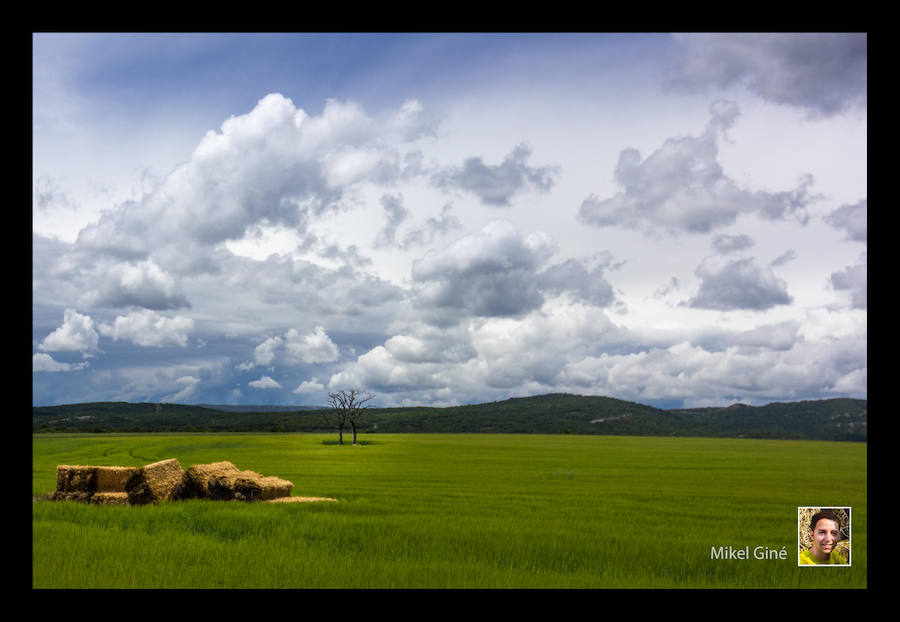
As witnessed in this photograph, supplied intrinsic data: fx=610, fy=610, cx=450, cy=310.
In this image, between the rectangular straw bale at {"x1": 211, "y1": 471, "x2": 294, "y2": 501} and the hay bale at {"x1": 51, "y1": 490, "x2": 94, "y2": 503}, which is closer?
the hay bale at {"x1": 51, "y1": 490, "x2": 94, "y2": 503}

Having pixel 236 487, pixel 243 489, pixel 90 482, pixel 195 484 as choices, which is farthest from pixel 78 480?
pixel 243 489

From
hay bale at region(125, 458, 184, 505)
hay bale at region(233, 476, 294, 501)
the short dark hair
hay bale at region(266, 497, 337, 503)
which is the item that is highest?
the short dark hair

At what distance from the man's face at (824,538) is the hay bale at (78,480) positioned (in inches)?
781

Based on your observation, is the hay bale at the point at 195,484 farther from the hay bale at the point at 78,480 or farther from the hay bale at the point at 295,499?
the hay bale at the point at 78,480

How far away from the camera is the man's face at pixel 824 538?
1249 centimetres

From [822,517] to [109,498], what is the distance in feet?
62.5

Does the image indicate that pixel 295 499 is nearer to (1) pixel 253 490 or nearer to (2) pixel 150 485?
(1) pixel 253 490

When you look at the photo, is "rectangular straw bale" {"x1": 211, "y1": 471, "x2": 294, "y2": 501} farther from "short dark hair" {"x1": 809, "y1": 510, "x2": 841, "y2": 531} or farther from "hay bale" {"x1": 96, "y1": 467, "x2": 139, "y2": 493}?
"short dark hair" {"x1": 809, "y1": 510, "x2": 841, "y2": 531}

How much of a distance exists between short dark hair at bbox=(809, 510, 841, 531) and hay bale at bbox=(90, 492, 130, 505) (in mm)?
18225

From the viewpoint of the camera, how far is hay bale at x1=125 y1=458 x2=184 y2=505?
18.6 meters

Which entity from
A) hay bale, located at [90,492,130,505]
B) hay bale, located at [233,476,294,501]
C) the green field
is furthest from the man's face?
hay bale, located at [90,492,130,505]

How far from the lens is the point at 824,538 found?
12.5 metres
